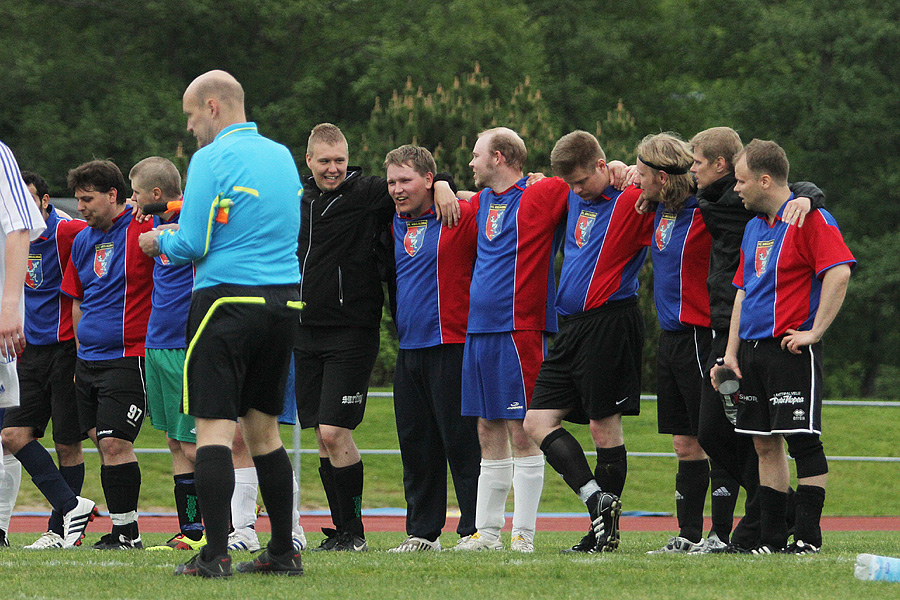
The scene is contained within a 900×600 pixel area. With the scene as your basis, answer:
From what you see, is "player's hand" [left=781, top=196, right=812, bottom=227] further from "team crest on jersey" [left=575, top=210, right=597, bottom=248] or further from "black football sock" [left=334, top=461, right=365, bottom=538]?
"black football sock" [left=334, top=461, right=365, bottom=538]

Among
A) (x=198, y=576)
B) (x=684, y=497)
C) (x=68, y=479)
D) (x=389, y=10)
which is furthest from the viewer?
(x=389, y=10)

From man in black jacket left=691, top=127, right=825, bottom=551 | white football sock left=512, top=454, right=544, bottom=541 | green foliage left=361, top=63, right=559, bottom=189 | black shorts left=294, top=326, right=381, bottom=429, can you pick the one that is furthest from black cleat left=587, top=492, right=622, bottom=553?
green foliage left=361, top=63, right=559, bottom=189

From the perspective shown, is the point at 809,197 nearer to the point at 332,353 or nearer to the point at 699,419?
the point at 699,419

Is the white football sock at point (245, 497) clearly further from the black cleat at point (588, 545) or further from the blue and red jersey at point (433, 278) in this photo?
the black cleat at point (588, 545)

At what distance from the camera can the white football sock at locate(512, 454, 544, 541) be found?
6.71 metres

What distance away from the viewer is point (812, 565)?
5.43 metres

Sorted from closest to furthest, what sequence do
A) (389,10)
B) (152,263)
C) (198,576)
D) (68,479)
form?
(198,576)
(152,263)
(68,479)
(389,10)

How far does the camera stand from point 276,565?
5.19 m

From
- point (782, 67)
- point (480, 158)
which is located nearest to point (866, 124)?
point (782, 67)

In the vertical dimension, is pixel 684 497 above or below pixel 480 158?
below

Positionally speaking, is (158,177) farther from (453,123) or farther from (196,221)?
(453,123)

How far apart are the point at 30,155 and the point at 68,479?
843 inches

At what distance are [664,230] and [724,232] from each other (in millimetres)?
329

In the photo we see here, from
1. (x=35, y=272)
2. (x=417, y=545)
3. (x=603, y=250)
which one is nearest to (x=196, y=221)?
(x=603, y=250)
